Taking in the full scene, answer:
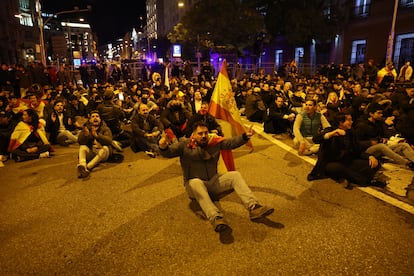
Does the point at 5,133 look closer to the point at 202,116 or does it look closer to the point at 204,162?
the point at 202,116

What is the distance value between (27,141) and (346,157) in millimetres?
6728

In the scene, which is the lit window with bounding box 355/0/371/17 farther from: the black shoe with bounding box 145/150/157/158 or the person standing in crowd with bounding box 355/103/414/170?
the black shoe with bounding box 145/150/157/158

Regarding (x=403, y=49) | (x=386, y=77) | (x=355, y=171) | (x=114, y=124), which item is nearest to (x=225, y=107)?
(x=355, y=171)

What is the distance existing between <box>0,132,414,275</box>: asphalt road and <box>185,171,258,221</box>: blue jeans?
0.29 meters

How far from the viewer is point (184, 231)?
14.3 feet

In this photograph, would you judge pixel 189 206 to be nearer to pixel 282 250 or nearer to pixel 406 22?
pixel 282 250

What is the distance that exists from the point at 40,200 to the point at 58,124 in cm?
436

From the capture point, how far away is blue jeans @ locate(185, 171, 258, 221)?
4.41m

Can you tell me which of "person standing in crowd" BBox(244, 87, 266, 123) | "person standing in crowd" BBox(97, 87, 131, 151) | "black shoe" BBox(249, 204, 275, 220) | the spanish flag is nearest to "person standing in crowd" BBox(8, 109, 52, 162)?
"person standing in crowd" BBox(97, 87, 131, 151)

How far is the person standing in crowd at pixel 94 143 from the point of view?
279 inches

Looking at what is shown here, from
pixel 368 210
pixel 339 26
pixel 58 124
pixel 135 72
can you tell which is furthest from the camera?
pixel 339 26

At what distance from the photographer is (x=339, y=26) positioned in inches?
1145

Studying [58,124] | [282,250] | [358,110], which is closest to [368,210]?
[282,250]

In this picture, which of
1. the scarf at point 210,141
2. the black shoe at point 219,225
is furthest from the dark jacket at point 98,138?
the black shoe at point 219,225
